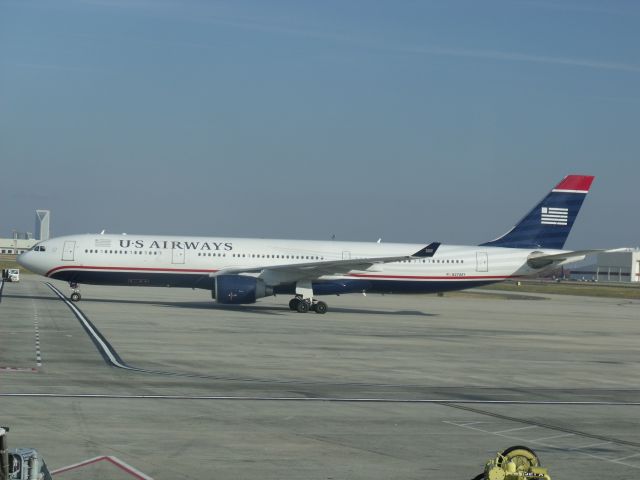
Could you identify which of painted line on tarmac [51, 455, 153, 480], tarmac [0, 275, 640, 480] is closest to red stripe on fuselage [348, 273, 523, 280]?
tarmac [0, 275, 640, 480]

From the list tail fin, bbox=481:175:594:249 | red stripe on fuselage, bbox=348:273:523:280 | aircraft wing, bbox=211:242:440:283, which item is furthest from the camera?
tail fin, bbox=481:175:594:249

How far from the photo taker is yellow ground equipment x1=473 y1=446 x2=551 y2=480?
26.0ft

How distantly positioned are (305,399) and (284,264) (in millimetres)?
31158

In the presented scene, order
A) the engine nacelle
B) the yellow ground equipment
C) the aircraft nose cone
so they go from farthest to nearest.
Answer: the aircraft nose cone
the engine nacelle
the yellow ground equipment

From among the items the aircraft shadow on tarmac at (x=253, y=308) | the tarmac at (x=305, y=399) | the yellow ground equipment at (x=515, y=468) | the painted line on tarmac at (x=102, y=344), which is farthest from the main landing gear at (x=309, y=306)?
the yellow ground equipment at (x=515, y=468)

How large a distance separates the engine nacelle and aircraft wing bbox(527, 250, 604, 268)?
15.8 m

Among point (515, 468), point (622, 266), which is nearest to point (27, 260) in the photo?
point (515, 468)

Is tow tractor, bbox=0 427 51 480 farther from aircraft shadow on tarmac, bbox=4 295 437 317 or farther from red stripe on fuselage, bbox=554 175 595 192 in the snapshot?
red stripe on fuselage, bbox=554 175 595 192

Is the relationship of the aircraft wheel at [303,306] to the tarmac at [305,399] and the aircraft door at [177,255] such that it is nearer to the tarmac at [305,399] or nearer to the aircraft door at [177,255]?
the aircraft door at [177,255]

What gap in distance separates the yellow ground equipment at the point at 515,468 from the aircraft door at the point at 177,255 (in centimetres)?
4127

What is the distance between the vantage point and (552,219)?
54.3 m

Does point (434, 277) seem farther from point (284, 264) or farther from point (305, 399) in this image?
point (305, 399)

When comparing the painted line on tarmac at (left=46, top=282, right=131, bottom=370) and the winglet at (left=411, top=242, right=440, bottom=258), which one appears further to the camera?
the winglet at (left=411, top=242, right=440, bottom=258)

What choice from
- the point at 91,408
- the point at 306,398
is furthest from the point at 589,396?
the point at 91,408
